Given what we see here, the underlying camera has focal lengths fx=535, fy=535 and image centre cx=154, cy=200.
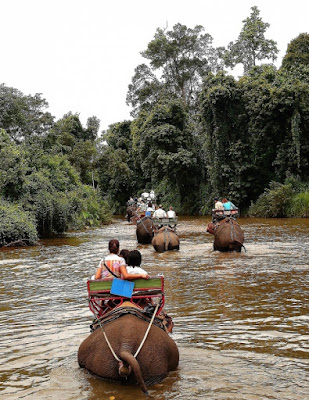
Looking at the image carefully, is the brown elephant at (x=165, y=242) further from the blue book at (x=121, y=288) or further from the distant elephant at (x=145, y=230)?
the blue book at (x=121, y=288)

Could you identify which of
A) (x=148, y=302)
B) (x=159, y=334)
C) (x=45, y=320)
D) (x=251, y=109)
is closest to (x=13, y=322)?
(x=45, y=320)

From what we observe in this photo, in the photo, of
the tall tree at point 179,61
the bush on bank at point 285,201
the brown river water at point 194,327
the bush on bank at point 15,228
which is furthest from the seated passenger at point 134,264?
the tall tree at point 179,61

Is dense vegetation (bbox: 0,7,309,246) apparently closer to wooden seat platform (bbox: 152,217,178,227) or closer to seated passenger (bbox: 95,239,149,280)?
wooden seat platform (bbox: 152,217,178,227)

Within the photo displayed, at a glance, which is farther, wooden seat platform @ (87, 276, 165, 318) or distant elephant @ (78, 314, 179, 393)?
wooden seat platform @ (87, 276, 165, 318)

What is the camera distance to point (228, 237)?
16.2m

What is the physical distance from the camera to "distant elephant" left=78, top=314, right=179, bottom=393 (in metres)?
5.22

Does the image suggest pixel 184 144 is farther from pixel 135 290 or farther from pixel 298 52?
pixel 135 290

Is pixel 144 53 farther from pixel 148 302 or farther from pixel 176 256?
pixel 148 302

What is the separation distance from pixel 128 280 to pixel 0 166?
58.6 feet

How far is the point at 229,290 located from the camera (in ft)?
34.2

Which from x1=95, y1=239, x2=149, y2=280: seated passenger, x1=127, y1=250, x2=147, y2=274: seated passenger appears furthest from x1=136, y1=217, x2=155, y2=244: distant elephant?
x1=127, y1=250, x2=147, y2=274: seated passenger

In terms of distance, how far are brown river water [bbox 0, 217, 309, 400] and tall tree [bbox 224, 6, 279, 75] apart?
1364 inches

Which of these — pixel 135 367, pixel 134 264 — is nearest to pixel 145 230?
pixel 134 264

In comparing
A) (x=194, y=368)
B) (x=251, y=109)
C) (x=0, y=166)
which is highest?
(x=251, y=109)
